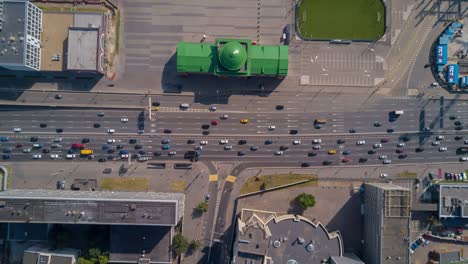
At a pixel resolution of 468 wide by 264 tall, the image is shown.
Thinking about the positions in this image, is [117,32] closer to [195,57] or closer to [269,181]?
[195,57]

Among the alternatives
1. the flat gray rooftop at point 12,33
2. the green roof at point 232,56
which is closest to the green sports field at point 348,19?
the green roof at point 232,56

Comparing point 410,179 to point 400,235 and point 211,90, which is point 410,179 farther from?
point 211,90

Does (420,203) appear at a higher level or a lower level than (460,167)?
lower

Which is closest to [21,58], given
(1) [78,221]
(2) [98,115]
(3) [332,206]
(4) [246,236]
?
(2) [98,115]

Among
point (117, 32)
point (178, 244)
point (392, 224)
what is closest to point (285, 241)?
point (392, 224)

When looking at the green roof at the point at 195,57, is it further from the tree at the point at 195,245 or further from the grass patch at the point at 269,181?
the tree at the point at 195,245

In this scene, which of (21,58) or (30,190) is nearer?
(21,58)
